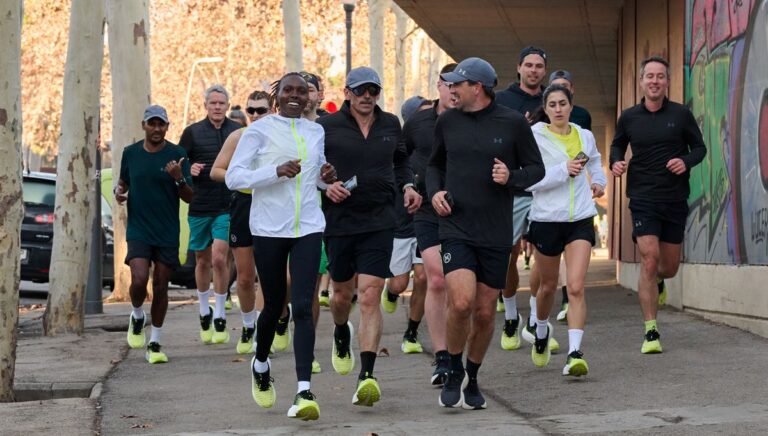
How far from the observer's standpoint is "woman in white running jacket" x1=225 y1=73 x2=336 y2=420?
9.05 m

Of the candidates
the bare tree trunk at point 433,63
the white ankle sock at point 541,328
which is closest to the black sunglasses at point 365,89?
the white ankle sock at point 541,328

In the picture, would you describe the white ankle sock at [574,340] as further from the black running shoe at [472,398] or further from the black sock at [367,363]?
the black sock at [367,363]

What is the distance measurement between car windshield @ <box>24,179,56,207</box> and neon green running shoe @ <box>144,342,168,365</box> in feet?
34.6

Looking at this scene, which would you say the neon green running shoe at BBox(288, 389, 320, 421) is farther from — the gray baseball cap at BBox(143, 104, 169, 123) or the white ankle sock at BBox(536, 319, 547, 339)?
the gray baseball cap at BBox(143, 104, 169, 123)

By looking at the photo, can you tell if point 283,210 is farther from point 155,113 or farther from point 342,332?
point 155,113

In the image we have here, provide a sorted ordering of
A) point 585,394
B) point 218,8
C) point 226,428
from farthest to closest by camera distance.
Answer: point 218,8 → point 585,394 → point 226,428

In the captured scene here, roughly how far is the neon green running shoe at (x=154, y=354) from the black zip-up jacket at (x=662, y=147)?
3656 mm

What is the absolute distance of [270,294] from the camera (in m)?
9.23

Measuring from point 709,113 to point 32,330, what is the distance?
6981 mm

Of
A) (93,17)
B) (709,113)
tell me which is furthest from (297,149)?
(93,17)

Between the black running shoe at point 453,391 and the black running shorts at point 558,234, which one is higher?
the black running shorts at point 558,234

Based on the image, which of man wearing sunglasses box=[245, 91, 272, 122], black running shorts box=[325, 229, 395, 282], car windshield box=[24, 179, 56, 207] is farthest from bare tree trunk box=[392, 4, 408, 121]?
black running shorts box=[325, 229, 395, 282]

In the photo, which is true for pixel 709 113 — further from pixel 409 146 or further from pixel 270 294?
pixel 270 294

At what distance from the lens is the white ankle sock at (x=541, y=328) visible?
11.1 meters
